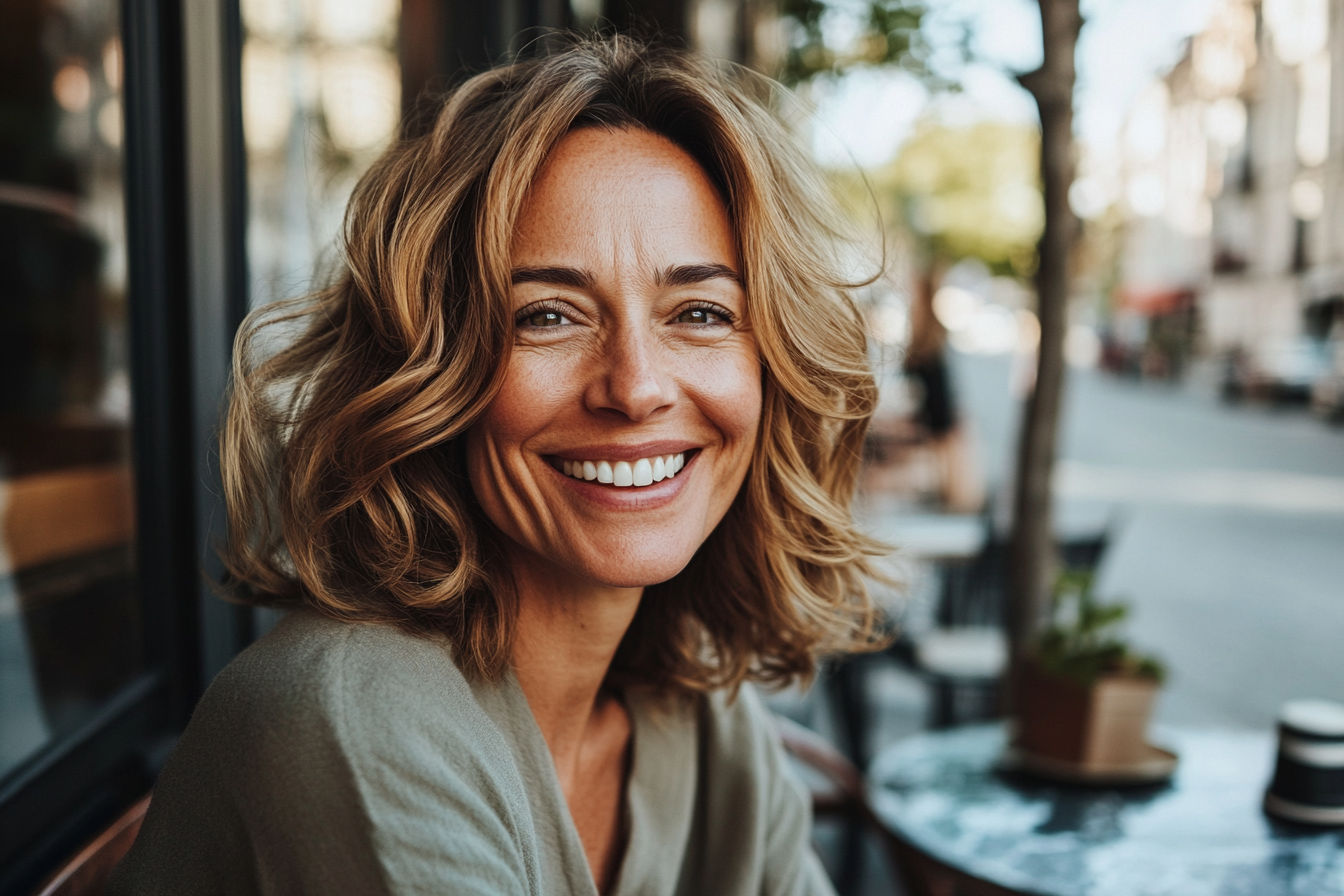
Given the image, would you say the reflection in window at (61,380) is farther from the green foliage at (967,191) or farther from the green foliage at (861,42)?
the green foliage at (967,191)

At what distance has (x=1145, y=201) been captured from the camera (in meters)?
23.8

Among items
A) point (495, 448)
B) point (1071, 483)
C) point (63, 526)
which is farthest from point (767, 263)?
point (1071, 483)

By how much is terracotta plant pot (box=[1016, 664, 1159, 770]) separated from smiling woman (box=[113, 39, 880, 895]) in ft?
2.92

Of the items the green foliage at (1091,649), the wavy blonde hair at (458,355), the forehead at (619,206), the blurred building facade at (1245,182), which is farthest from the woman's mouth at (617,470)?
the blurred building facade at (1245,182)

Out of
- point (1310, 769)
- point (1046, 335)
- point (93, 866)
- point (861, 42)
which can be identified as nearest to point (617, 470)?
point (93, 866)

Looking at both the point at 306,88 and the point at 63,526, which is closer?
the point at 63,526

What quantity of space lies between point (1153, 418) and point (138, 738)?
20.7m

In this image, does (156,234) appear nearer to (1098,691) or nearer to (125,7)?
(125,7)

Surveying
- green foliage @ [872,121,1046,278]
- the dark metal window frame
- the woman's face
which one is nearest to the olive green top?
the woman's face

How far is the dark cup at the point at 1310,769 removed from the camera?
5.93ft

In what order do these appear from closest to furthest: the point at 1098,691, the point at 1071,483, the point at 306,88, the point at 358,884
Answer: the point at 358,884
the point at 1098,691
the point at 306,88
the point at 1071,483

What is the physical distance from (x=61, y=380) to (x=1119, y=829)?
2.64 metres

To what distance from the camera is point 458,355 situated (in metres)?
1.21

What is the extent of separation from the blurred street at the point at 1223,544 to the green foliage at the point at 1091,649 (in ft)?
3.47
